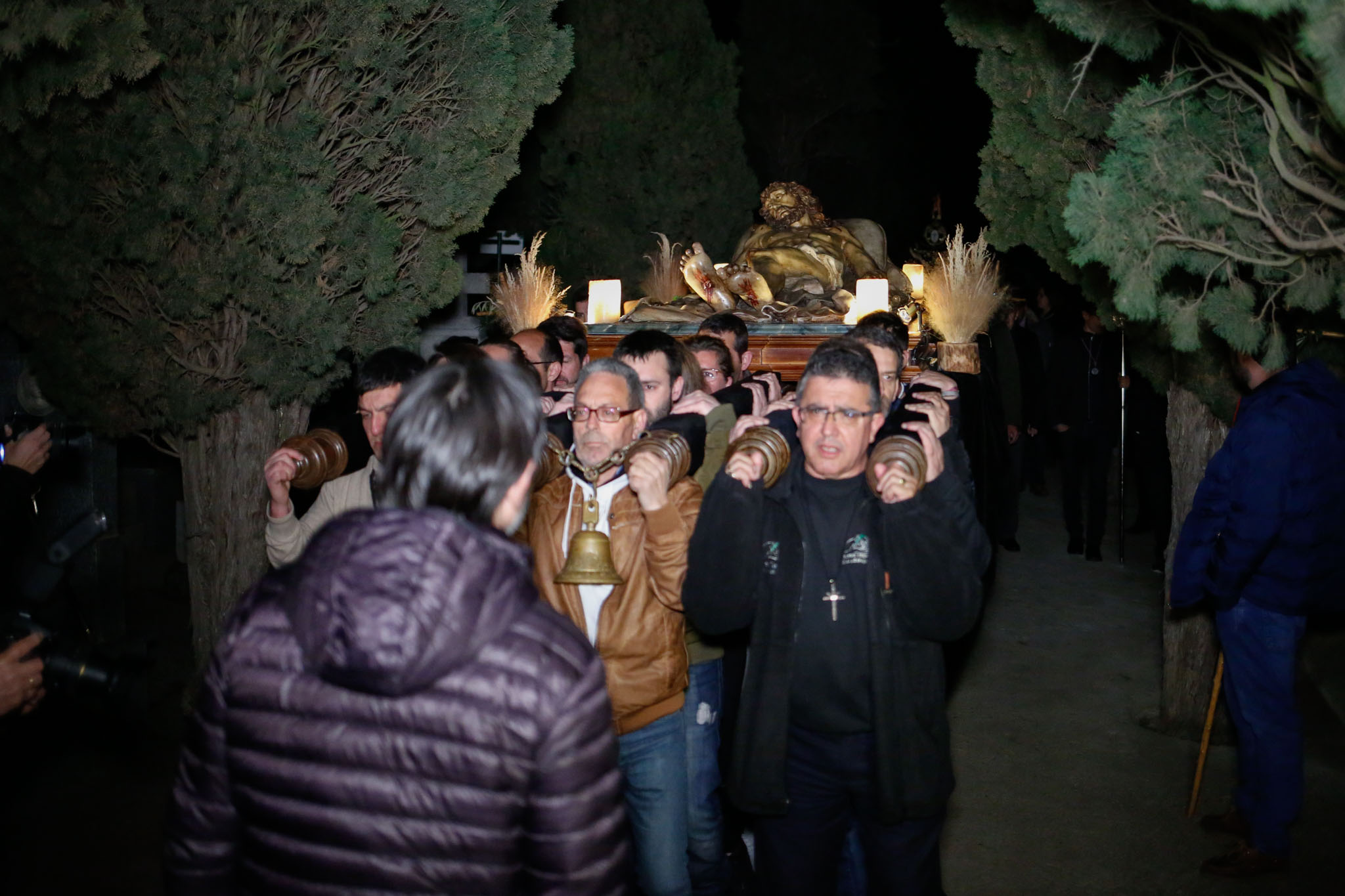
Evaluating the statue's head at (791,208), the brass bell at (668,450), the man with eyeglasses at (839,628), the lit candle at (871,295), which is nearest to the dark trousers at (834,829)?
the man with eyeglasses at (839,628)

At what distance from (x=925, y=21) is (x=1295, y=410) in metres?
23.9

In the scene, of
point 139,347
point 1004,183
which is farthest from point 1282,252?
point 139,347

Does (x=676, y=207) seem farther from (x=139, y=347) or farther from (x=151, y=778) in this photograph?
(x=151, y=778)

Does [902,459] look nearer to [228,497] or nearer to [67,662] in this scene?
[67,662]

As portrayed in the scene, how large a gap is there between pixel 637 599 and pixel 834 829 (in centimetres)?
89

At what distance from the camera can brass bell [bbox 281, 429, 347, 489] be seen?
154 inches

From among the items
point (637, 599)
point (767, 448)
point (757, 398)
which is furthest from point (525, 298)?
point (767, 448)

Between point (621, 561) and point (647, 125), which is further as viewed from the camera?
point (647, 125)

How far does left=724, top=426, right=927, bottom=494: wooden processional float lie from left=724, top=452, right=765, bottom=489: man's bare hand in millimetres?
14

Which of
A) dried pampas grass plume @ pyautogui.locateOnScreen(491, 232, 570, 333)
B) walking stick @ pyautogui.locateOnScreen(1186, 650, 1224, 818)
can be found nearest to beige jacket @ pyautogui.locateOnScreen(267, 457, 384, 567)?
walking stick @ pyautogui.locateOnScreen(1186, 650, 1224, 818)

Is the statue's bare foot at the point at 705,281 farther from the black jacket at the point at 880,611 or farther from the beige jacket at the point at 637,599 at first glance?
the black jacket at the point at 880,611

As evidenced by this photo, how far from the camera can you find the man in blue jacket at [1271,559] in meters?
4.49

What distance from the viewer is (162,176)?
18.5ft

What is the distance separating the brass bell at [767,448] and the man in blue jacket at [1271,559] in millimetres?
2359
